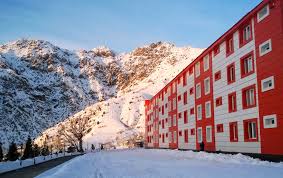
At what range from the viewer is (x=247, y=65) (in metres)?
28.2

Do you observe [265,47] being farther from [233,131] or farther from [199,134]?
[199,134]

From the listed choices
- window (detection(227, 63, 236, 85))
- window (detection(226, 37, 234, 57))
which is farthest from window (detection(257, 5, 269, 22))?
window (detection(227, 63, 236, 85))

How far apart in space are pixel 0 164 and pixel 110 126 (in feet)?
291

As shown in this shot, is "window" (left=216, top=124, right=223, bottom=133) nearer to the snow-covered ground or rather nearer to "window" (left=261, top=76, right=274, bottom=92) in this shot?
the snow-covered ground

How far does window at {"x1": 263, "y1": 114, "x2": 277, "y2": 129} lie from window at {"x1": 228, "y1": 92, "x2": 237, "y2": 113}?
5299 millimetres

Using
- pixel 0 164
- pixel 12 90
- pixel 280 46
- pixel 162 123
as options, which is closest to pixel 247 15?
pixel 280 46

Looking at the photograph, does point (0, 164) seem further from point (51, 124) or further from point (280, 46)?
point (51, 124)

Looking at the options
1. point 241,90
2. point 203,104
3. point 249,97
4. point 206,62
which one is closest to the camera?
point 249,97

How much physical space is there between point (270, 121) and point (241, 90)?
203 inches

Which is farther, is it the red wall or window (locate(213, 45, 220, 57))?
the red wall


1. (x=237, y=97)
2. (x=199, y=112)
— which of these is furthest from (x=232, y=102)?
(x=199, y=112)

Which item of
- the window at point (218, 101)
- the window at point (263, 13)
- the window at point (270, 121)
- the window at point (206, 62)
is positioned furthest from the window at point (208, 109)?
the window at point (263, 13)

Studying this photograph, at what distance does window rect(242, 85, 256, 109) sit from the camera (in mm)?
26722

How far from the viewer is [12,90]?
17950 cm
